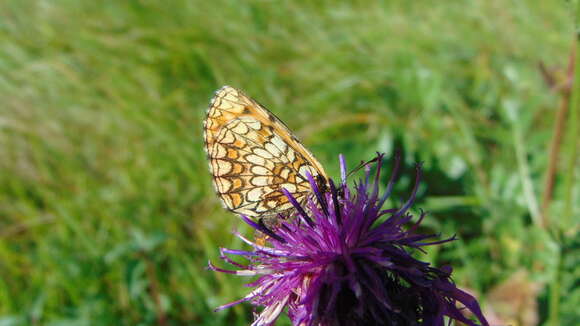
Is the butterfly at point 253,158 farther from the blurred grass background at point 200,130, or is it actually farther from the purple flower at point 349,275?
the blurred grass background at point 200,130

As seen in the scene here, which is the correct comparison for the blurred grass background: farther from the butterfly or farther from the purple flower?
the butterfly

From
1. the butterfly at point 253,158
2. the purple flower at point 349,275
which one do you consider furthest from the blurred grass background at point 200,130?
the butterfly at point 253,158

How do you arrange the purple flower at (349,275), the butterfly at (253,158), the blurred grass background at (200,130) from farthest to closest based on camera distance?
the blurred grass background at (200,130) → the butterfly at (253,158) → the purple flower at (349,275)

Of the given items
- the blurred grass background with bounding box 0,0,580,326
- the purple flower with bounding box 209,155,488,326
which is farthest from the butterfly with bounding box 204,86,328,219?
the blurred grass background with bounding box 0,0,580,326

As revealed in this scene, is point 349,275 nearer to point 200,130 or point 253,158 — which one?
point 253,158

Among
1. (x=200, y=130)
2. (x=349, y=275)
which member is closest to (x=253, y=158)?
(x=349, y=275)

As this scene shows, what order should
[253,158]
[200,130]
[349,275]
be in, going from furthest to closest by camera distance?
[200,130]
[253,158]
[349,275]
